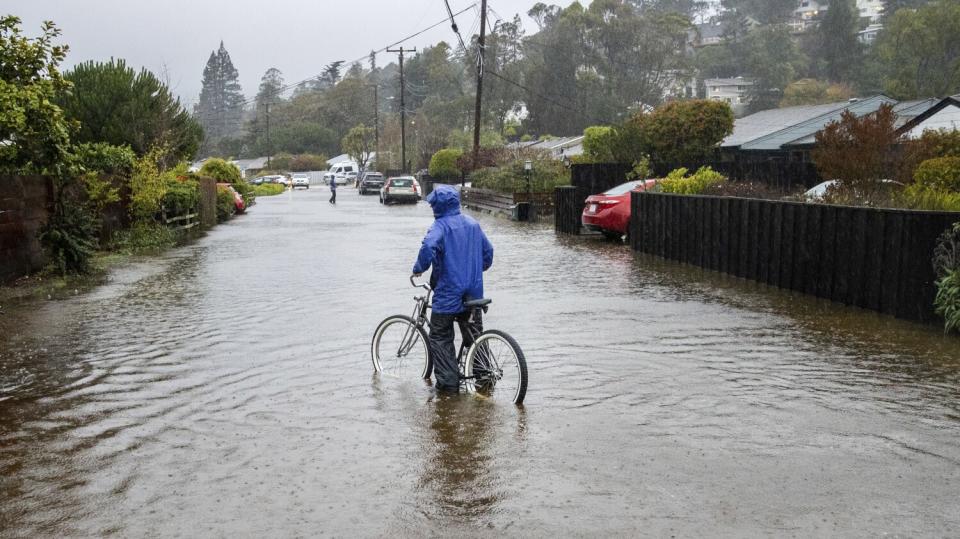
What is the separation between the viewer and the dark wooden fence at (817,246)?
11469mm

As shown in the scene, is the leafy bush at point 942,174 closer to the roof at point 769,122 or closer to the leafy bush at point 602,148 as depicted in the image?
the leafy bush at point 602,148

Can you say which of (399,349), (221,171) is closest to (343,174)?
(221,171)

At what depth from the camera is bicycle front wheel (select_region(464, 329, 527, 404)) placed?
7.59m

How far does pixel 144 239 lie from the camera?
23.9 m

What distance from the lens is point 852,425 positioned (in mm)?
7004

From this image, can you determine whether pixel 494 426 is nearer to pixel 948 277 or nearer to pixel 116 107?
pixel 948 277

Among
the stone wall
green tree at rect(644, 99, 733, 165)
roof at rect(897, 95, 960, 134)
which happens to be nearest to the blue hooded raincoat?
the stone wall

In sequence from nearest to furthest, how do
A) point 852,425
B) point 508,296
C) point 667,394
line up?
point 852,425 < point 667,394 < point 508,296

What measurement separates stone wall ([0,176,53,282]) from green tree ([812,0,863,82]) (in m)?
91.2

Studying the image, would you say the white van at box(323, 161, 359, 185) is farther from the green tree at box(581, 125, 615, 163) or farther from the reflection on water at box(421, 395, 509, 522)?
the reflection on water at box(421, 395, 509, 522)

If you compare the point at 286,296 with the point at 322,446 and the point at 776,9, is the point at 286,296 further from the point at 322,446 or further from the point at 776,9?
the point at 776,9

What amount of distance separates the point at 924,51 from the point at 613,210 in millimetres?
57761

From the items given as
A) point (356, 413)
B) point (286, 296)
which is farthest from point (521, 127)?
point (356, 413)

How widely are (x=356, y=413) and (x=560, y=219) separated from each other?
2163cm
